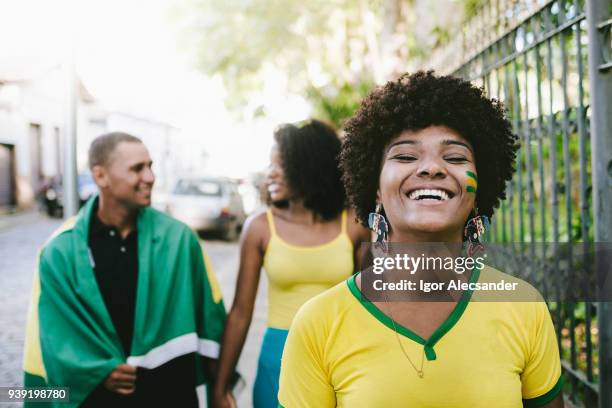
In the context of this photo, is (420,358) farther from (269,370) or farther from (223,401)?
(223,401)

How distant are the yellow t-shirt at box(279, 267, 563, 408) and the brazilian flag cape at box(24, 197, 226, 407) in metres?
1.46

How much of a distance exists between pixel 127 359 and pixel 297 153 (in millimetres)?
1302

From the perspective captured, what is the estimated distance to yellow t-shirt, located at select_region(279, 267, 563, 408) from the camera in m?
1.53

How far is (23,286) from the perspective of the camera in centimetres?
938

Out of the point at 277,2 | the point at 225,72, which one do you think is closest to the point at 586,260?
the point at 277,2

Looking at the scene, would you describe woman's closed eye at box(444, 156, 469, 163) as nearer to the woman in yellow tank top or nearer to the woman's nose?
the woman's nose

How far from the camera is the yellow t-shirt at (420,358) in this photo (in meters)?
1.53

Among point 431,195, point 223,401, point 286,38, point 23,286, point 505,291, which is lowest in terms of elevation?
point 23,286

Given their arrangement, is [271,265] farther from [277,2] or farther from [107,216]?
[277,2]

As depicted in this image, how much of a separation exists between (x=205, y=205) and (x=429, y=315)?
46.3 ft

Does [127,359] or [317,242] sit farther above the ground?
[317,242]

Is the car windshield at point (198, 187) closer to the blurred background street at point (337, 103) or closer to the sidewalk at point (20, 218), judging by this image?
the blurred background street at point (337, 103)

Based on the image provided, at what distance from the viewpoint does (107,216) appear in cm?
321

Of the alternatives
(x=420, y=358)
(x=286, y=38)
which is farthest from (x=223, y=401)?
(x=286, y=38)
